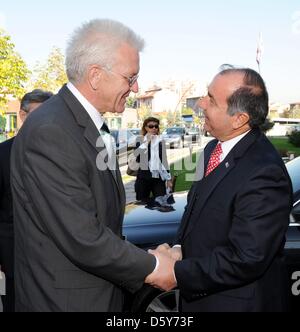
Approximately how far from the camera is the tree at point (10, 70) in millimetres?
17128

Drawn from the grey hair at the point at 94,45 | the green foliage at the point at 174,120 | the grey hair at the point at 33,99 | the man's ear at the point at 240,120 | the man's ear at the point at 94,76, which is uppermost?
the grey hair at the point at 94,45

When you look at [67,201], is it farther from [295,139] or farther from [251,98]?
[295,139]

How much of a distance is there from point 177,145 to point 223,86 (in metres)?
32.9

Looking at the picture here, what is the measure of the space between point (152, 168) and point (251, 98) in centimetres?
546

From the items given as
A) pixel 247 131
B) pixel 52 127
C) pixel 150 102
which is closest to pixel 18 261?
pixel 52 127

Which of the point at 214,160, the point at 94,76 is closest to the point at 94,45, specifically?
the point at 94,76

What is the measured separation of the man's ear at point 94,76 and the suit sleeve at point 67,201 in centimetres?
30

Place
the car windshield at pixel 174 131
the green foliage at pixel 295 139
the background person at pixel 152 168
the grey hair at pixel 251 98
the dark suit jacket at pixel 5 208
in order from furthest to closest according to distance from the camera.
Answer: the car windshield at pixel 174 131
the green foliage at pixel 295 139
the background person at pixel 152 168
the dark suit jacket at pixel 5 208
the grey hair at pixel 251 98

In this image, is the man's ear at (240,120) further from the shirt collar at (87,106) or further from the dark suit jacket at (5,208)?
the dark suit jacket at (5,208)

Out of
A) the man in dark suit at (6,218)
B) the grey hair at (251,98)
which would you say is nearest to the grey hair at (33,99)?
the man in dark suit at (6,218)

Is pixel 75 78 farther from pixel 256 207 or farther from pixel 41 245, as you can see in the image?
pixel 256 207

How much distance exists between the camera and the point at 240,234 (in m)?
1.80

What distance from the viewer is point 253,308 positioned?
1.96 meters

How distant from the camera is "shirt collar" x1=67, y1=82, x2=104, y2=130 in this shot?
183cm
